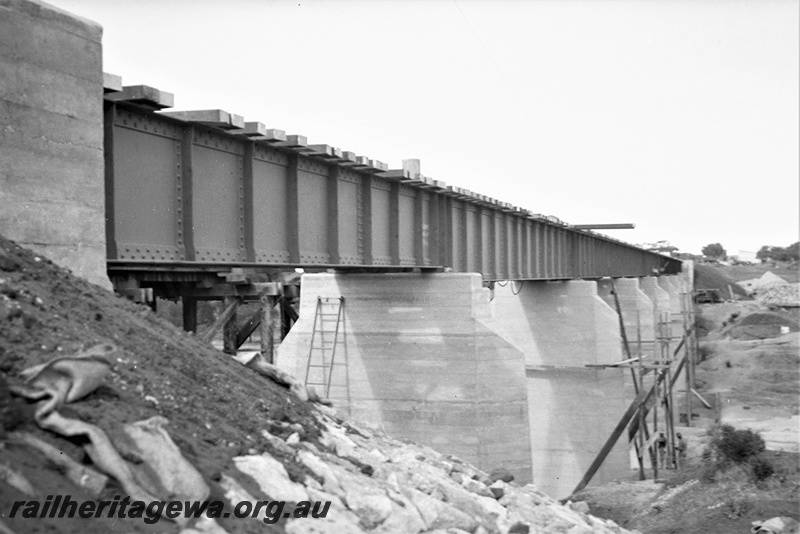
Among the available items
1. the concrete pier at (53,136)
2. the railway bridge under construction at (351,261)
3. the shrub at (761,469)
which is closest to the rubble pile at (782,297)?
the railway bridge under construction at (351,261)

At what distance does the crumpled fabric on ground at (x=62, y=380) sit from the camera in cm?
591

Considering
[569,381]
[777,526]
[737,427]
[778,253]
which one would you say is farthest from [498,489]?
[778,253]

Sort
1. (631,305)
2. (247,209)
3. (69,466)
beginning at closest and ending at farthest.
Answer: (69,466), (247,209), (631,305)

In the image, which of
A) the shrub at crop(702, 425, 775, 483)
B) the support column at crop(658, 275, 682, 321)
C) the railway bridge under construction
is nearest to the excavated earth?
the railway bridge under construction

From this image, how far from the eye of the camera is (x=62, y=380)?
6203 mm

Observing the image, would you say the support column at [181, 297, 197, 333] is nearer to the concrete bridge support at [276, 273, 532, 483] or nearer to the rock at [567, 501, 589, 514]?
the concrete bridge support at [276, 273, 532, 483]

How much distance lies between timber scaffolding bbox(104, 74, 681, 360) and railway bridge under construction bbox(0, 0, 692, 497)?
0.03 metres

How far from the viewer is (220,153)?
43.0ft

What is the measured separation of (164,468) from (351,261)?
36.6 feet

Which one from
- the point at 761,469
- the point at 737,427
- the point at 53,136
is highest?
the point at 53,136

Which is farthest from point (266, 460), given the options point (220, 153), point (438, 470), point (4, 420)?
point (220, 153)

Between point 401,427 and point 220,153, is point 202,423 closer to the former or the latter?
point 220,153

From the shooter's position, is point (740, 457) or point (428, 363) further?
point (740, 457)

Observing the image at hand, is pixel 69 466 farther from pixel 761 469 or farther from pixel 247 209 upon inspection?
pixel 761 469
